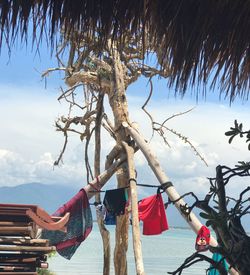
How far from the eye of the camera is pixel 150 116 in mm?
6562

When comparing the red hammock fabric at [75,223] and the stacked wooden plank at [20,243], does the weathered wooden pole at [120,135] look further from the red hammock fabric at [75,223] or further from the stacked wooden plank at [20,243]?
the stacked wooden plank at [20,243]

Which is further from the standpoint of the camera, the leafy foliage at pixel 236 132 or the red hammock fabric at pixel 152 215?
the red hammock fabric at pixel 152 215

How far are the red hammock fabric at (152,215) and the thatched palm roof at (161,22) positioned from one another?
3.39m

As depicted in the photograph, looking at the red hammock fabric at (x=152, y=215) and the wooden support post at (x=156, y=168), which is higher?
the wooden support post at (x=156, y=168)

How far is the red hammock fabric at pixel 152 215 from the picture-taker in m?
5.21

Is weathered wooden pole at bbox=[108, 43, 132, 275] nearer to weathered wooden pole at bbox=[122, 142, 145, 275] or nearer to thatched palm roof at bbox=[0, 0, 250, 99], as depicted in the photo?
weathered wooden pole at bbox=[122, 142, 145, 275]

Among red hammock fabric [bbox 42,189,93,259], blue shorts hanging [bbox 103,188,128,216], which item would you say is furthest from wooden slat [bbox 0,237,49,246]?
blue shorts hanging [bbox 103,188,128,216]

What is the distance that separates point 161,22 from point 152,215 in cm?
365

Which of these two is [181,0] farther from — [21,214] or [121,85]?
[121,85]

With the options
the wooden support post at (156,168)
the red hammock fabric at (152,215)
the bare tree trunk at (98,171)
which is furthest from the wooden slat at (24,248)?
the bare tree trunk at (98,171)

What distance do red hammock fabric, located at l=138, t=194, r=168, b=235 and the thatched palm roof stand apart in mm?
3394

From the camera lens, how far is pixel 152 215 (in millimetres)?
5254

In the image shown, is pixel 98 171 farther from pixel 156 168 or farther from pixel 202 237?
pixel 202 237

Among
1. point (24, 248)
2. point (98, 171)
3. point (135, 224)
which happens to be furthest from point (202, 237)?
point (98, 171)
